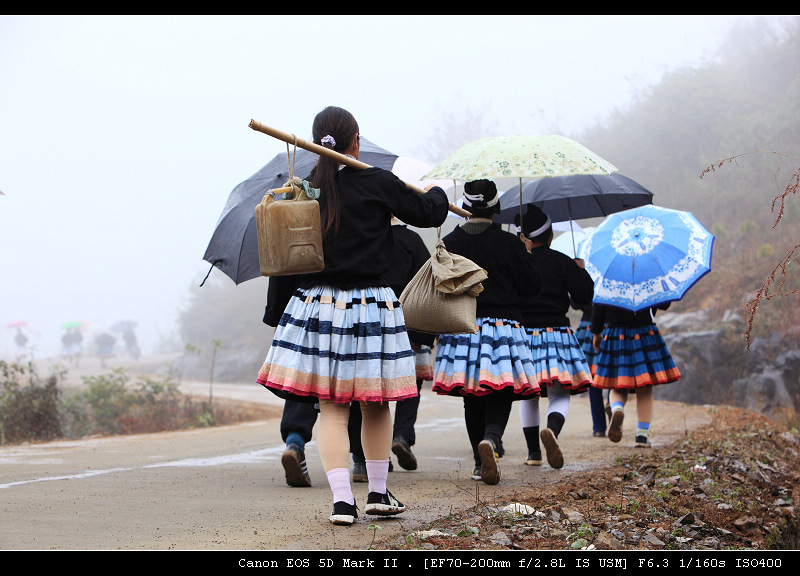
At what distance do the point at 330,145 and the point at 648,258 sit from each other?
499 cm

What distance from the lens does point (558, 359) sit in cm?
723

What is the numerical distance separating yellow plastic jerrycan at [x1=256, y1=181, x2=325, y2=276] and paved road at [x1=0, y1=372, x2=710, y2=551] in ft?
4.25

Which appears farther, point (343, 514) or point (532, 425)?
point (532, 425)

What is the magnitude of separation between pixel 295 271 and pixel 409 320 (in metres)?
1.34

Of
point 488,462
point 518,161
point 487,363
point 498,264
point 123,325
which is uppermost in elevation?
point 518,161

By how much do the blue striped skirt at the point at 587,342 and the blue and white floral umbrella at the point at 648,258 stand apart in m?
1.45

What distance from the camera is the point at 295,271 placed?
4.41 meters

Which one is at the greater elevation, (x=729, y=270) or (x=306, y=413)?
(x=729, y=270)

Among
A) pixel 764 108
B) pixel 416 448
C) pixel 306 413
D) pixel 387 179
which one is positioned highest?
pixel 764 108

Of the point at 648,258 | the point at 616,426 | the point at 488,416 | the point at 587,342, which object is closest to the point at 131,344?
the point at 587,342

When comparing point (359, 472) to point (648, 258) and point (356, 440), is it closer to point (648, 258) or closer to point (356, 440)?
point (356, 440)

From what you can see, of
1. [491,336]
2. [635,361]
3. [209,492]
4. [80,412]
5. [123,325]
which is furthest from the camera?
[123,325]
